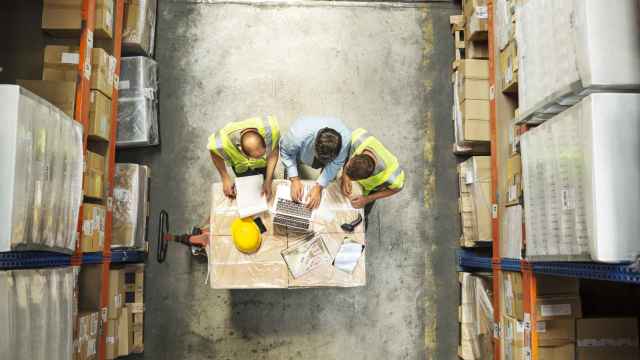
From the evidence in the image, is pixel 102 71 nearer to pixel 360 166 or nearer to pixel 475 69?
pixel 360 166

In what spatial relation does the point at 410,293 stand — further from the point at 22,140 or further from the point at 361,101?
the point at 22,140

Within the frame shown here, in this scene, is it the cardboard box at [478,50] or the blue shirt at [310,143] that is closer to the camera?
the blue shirt at [310,143]

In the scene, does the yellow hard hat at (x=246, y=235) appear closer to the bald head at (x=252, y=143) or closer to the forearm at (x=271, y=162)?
the forearm at (x=271, y=162)

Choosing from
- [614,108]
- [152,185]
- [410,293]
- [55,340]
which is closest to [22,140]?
[55,340]

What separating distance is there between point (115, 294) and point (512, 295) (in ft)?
11.9

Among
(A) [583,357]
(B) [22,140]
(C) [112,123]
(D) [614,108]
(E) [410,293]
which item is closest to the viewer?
(D) [614,108]

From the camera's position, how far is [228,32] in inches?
224

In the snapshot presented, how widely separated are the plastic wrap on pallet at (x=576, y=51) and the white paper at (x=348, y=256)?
68.4 inches

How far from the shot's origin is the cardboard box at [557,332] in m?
3.95

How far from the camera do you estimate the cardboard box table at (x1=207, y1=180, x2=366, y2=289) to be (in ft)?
14.4

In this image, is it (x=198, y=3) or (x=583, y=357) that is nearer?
(x=583, y=357)

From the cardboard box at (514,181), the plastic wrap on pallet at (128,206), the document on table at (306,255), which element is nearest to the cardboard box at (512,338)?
the cardboard box at (514,181)

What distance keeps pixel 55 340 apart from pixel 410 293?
3.37 metres

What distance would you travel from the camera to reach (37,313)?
3.26 metres
